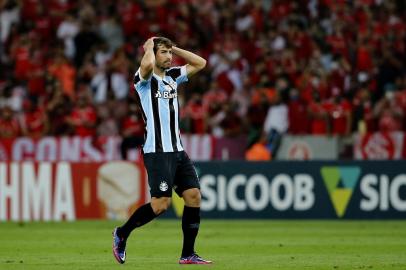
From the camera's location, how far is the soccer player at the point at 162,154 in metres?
11.8

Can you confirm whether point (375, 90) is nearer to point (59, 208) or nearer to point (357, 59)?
point (357, 59)

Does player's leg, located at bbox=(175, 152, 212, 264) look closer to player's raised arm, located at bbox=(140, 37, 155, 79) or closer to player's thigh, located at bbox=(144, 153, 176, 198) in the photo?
player's thigh, located at bbox=(144, 153, 176, 198)

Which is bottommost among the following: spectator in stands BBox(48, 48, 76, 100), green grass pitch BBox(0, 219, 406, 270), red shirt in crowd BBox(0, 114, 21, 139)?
green grass pitch BBox(0, 219, 406, 270)

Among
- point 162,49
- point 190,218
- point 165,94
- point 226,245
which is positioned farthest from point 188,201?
point 226,245

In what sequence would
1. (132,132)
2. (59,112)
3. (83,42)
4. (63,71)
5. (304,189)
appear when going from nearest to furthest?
(304,189), (132,132), (59,112), (63,71), (83,42)

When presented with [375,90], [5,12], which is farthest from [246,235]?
[5,12]

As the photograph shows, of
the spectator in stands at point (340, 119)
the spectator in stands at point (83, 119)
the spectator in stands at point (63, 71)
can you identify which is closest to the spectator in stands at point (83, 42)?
the spectator in stands at point (63, 71)

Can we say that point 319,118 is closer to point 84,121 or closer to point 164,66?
point 84,121

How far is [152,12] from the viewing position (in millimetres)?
27391

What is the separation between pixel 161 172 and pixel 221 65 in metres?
13.9

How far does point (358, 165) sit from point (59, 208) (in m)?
5.83

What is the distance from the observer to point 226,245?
49.2ft

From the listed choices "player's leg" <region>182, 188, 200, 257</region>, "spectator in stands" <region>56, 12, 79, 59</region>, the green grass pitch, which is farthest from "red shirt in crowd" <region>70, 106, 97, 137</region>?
"player's leg" <region>182, 188, 200, 257</region>

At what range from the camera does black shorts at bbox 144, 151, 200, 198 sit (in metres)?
11.8
